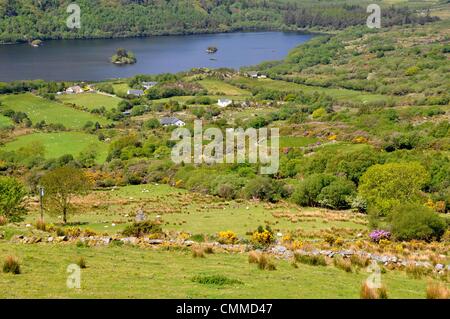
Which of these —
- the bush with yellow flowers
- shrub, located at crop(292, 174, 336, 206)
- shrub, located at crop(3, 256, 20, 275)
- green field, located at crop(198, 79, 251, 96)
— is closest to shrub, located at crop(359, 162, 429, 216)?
shrub, located at crop(292, 174, 336, 206)

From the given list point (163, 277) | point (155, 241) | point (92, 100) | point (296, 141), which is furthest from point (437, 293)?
point (92, 100)

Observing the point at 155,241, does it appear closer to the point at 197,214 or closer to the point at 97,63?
the point at 197,214

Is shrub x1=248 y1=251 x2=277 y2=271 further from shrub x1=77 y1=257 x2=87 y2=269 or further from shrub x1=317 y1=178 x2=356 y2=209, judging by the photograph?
shrub x1=317 y1=178 x2=356 y2=209

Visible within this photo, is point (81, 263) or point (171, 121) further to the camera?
point (171, 121)

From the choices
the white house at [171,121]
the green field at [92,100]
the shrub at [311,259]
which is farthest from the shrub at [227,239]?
the green field at [92,100]

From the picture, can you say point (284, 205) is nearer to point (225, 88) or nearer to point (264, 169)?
point (264, 169)

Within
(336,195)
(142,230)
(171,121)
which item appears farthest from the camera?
(171,121)

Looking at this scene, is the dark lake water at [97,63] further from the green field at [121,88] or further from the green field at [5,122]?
the green field at [5,122]
